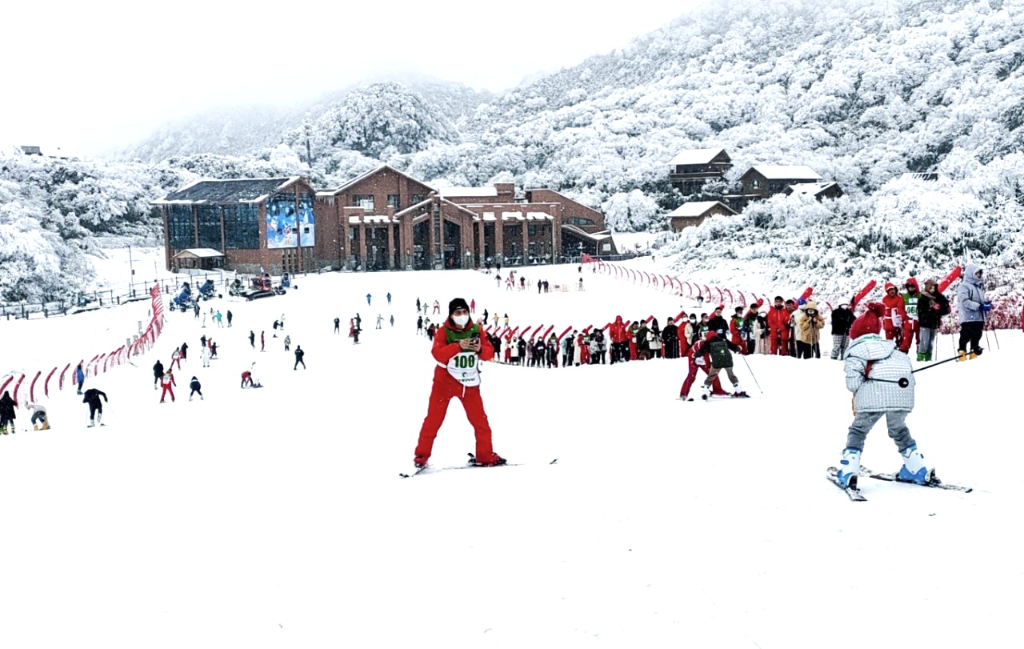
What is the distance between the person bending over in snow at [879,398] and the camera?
289 inches

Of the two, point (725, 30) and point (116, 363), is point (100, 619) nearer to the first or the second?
point (116, 363)

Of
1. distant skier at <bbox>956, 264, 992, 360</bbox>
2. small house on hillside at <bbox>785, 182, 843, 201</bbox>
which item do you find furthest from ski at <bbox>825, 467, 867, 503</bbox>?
small house on hillside at <bbox>785, 182, 843, 201</bbox>

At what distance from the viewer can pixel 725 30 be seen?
145 m

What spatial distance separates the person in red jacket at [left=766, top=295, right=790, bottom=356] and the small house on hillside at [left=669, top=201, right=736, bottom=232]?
57218mm

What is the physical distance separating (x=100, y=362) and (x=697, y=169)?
65293 mm

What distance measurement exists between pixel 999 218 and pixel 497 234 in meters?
40.5

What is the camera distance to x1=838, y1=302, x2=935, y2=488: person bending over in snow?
7340mm

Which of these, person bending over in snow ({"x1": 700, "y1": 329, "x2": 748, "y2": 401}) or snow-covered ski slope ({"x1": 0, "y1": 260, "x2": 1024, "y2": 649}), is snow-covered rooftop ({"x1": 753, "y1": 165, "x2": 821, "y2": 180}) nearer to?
snow-covered ski slope ({"x1": 0, "y1": 260, "x2": 1024, "y2": 649})

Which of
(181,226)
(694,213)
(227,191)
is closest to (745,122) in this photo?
(694,213)

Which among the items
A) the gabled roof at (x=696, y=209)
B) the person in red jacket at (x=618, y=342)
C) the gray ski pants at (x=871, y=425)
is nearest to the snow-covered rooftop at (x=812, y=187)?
the gabled roof at (x=696, y=209)

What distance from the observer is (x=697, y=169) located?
88.1m

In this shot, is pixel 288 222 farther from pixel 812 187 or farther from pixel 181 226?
pixel 812 187

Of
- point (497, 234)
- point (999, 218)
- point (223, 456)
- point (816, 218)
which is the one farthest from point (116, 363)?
point (816, 218)

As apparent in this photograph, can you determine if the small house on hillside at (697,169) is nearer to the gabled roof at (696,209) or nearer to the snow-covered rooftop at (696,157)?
the snow-covered rooftop at (696,157)
